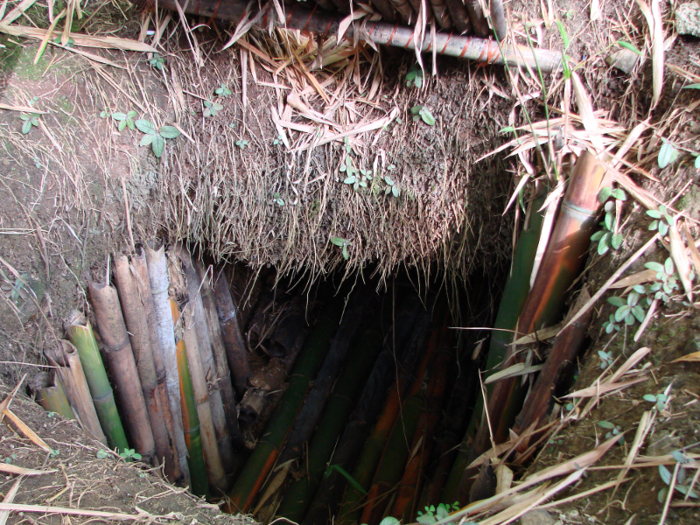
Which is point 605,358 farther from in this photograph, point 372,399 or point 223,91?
point 372,399

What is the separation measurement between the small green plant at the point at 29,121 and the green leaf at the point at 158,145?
392mm

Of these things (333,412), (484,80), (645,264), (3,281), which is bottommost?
(333,412)

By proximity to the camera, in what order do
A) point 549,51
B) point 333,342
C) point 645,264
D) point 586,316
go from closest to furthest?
point 645,264 → point 586,316 → point 549,51 → point 333,342

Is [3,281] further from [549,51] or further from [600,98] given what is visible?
[600,98]

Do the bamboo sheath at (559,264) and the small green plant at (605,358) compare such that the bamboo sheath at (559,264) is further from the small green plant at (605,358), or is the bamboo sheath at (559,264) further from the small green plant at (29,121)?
the small green plant at (29,121)

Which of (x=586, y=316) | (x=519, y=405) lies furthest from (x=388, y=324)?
(x=586, y=316)

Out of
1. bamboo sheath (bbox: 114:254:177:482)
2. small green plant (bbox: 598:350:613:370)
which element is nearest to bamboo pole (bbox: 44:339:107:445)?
bamboo sheath (bbox: 114:254:177:482)

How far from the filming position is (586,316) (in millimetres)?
1465

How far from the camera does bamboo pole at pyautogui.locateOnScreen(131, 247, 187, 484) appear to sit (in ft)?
6.55

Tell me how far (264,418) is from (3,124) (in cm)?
217

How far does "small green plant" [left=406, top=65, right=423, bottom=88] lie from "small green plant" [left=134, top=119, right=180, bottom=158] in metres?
0.96

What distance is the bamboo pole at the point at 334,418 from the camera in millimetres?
2635

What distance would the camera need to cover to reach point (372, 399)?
2.98 metres

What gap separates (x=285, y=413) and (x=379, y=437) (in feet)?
2.04
